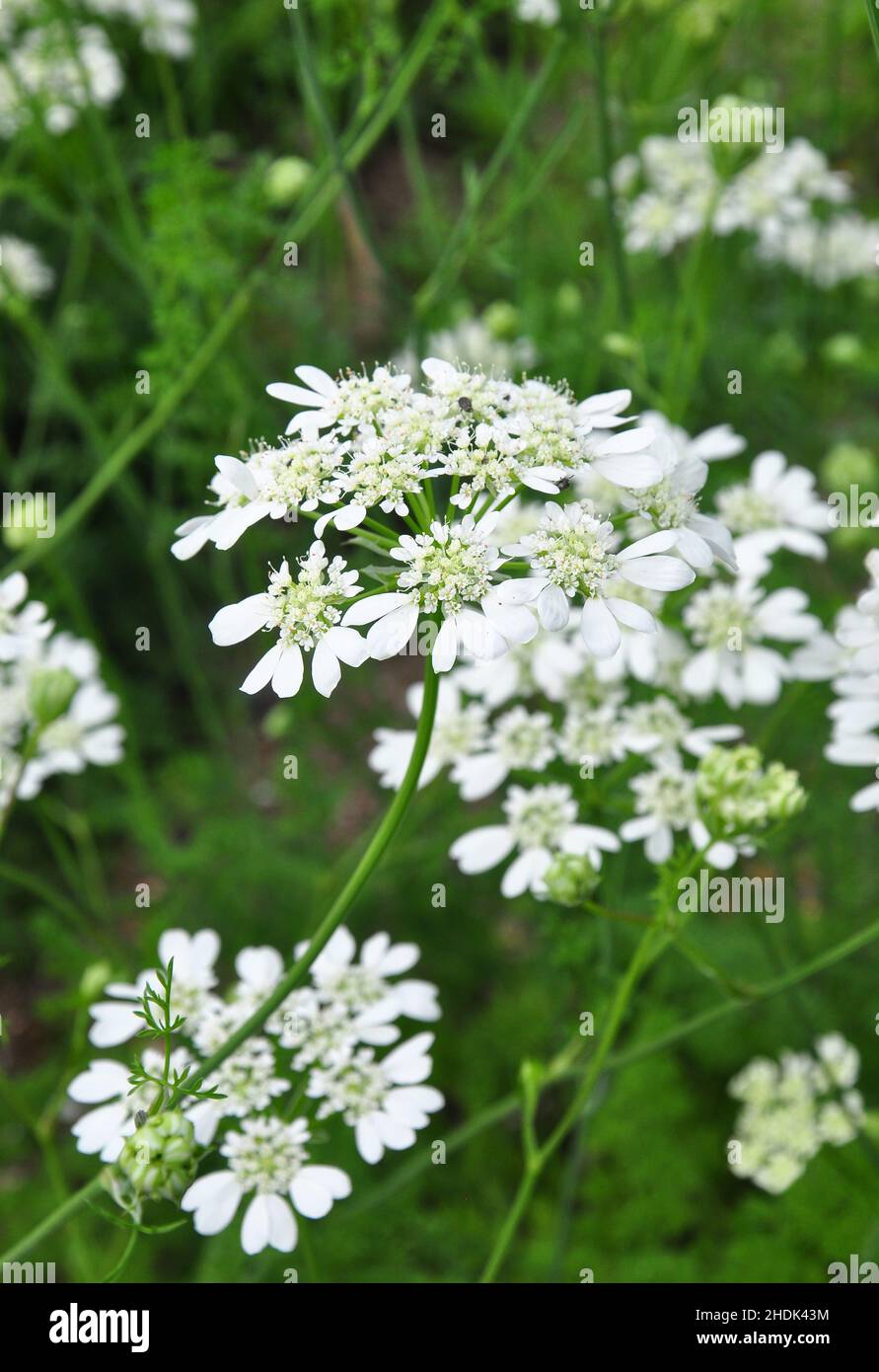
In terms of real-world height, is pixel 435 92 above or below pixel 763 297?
above

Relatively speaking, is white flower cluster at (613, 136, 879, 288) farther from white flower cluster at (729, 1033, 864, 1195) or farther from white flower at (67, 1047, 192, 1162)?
white flower at (67, 1047, 192, 1162)

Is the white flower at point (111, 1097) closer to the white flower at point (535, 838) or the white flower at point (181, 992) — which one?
the white flower at point (181, 992)

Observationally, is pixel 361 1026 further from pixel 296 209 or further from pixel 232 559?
pixel 232 559

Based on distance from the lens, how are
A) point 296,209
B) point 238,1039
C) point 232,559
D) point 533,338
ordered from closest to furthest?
point 238,1039, point 296,209, point 533,338, point 232,559

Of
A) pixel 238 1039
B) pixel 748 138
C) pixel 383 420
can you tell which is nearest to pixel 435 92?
pixel 748 138

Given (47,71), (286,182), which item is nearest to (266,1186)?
(286,182)

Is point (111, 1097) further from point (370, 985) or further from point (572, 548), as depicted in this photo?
point (572, 548)

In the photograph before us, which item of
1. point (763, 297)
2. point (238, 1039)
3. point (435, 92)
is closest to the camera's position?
point (238, 1039)
